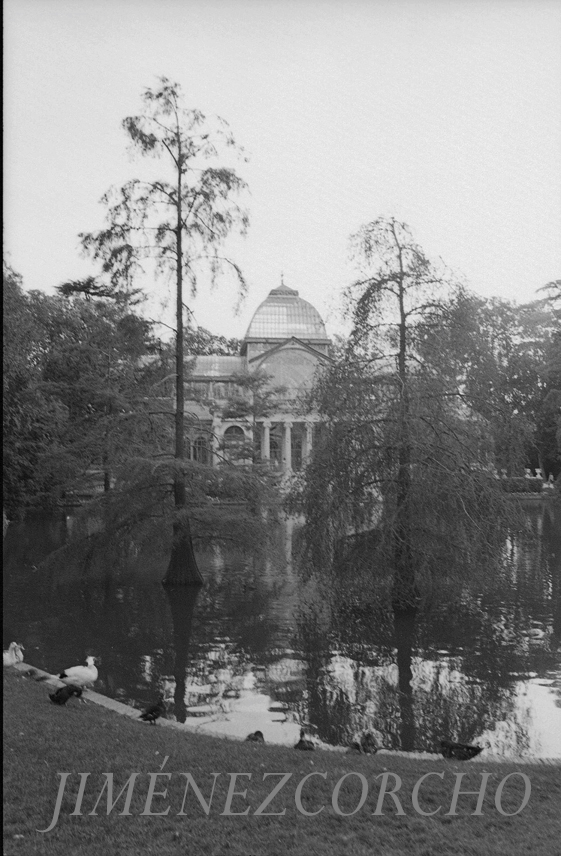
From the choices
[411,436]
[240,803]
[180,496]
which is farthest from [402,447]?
[240,803]

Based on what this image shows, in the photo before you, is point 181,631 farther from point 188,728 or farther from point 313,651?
point 188,728

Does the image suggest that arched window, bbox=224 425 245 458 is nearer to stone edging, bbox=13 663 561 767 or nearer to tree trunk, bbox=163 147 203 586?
tree trunk, bbox=163 147 203 586

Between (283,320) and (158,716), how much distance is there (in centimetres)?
5353

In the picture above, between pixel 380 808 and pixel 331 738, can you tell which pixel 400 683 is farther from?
pixel 380 808

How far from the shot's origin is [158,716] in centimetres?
816

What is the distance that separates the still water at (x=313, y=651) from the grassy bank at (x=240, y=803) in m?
1.50

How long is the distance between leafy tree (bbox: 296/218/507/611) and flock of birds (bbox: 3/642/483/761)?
192 inches

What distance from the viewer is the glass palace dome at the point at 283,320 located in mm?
59219

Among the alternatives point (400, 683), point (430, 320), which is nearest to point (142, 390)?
point (430, 320)

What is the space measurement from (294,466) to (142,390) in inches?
365

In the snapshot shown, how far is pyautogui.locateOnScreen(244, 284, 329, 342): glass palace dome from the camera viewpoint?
5922 cm

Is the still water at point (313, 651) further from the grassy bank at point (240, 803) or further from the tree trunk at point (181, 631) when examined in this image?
the grassy bank at point (240, 803)

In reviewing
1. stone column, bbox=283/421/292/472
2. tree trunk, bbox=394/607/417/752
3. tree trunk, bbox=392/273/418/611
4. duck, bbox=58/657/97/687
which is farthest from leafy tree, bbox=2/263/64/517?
stone column, bbox=283/421/292/472

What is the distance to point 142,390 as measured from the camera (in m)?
Answer: 22.7
